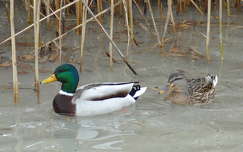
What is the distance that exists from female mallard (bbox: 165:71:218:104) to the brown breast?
3.03ft

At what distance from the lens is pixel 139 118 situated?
6.41 meters

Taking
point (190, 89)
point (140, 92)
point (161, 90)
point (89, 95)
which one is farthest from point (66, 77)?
point (190, 89)

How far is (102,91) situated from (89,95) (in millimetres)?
135

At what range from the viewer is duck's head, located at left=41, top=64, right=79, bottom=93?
689 centimetres

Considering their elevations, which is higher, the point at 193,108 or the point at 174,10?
the point at 174,10

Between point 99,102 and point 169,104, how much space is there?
0.67m

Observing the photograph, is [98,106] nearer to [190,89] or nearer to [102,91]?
[102,91]

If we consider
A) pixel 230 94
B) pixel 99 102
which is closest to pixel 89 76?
pixel 99 102

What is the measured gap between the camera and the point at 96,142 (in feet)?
18.8

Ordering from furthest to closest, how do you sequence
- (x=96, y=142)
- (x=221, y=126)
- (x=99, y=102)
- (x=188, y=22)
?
(x=188, y=22) < (x=99, y=102) < (x=221, y=126) < (x=96, y=142)

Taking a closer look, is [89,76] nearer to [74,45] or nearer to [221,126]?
[74,45]

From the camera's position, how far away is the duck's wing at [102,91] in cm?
673

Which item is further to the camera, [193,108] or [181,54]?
[181,54]

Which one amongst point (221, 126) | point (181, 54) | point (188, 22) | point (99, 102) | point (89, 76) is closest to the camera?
point (221, 126)
